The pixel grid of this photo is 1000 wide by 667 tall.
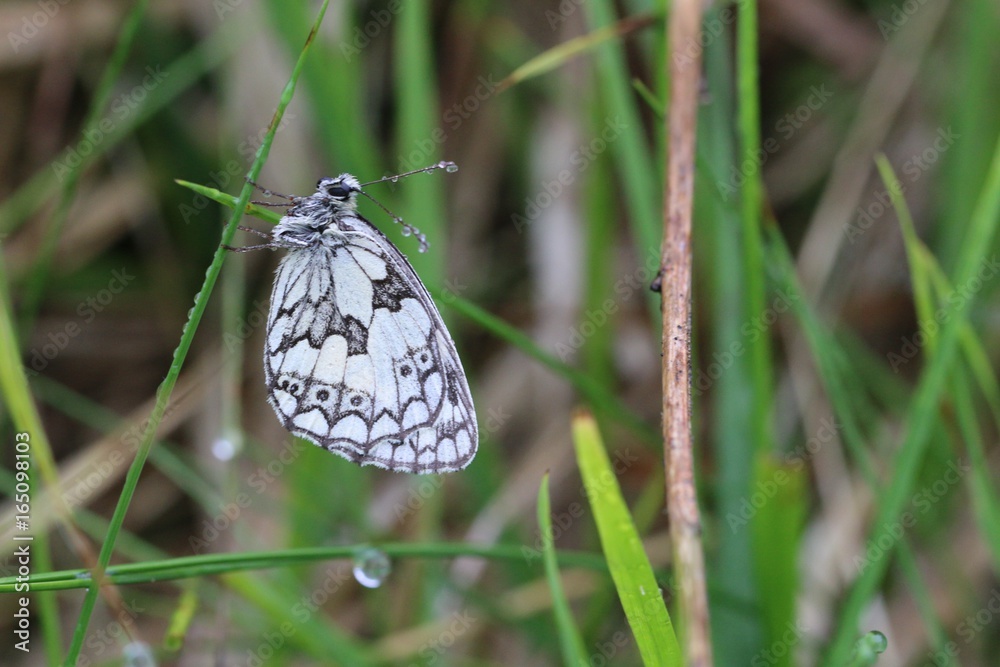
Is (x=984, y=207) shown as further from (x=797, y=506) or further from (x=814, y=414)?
(x=814, y=414)

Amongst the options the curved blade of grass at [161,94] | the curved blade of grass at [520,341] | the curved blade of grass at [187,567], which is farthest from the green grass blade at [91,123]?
the curved blade of grass at [187,567]

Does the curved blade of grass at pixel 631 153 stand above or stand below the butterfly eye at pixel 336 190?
above

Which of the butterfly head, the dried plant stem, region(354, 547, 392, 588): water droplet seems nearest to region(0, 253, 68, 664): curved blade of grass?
region(354, 547, 392, 588): water droplet

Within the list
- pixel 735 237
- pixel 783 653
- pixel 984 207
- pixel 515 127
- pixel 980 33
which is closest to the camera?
pixel 984 207

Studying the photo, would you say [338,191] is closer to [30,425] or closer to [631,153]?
[30,425]

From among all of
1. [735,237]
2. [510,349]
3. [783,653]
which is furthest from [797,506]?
[510,349]

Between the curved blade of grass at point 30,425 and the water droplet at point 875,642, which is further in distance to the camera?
the curved blade of grass at point 30,425

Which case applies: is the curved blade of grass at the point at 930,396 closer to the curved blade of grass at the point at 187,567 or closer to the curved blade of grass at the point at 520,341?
the curved blade of grass at the point at 520,341

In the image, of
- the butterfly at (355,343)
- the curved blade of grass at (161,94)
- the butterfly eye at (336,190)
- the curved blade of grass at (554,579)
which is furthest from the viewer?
the curved blade of grass at (161,94)

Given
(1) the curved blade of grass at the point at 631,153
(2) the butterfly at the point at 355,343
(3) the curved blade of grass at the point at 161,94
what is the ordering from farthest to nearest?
(3) the curved blade of grass at the point at 161,94, (1) the curved blade of grass at the point at 631,153, (2) the butterfly at the point at 355,343
